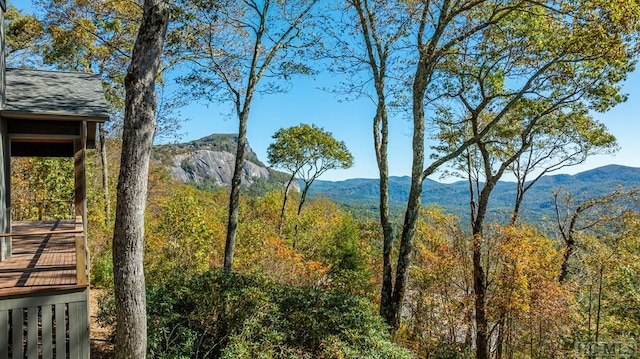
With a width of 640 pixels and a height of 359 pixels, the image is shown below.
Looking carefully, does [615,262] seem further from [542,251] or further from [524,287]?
[524,287]

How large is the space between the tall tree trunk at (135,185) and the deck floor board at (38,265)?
0.66m

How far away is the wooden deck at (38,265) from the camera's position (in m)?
3.95

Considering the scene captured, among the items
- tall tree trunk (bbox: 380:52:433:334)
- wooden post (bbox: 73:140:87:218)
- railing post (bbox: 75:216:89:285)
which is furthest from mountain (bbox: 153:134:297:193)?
railing post (bbox: 75:216:89:285)

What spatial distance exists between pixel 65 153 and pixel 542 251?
13394 millimetres

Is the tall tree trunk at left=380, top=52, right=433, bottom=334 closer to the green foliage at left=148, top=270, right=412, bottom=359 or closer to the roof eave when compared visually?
the green foliage at left=148, top=270, right=412, bottom=359

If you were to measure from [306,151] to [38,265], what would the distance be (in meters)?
19.0

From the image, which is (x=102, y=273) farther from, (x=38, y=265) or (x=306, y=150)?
(x=306, y=150)

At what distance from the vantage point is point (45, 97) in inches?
256

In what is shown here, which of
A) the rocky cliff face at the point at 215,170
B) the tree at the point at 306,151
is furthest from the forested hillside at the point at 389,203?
the rocky cliff face at the point at 215,170

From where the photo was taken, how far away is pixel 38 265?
16.2 feet

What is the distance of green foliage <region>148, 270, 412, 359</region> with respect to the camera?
4809 millimetres

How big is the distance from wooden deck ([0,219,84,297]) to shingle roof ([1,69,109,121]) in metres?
1.93

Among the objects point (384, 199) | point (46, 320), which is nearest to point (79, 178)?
point (46, 320)

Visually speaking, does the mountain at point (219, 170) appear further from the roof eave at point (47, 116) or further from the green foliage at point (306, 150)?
the roof eave at point (47, 116)
